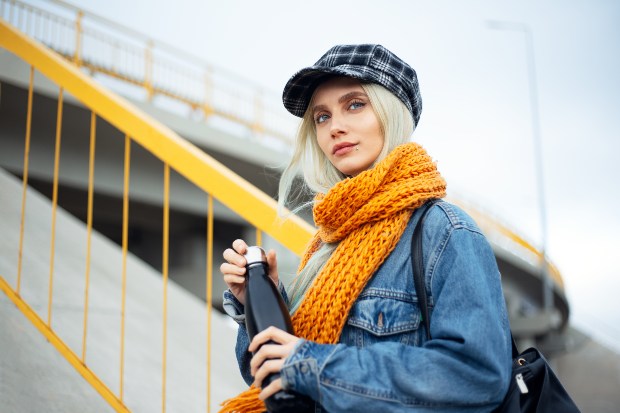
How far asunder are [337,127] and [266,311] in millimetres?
553

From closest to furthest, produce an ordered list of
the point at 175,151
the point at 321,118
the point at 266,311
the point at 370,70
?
1. the point at 266,311
2. the point at 370,70
3. the point at 321,118
4. the point at 175,151

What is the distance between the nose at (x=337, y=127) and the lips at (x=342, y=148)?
28mm

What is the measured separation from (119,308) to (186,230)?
945cm

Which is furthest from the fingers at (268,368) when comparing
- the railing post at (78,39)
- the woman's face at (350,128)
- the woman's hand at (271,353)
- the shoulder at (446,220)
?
the railing post at (78,39)

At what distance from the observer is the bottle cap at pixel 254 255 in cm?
129

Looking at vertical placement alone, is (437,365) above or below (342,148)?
below

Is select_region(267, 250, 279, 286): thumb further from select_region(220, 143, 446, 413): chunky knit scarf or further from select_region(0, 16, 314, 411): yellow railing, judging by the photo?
select_region(0, 16, 314, 411): yellow railing

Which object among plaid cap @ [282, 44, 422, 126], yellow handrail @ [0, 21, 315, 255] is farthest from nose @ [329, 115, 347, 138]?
yellow handrail @ [0, 21, 315, 255]

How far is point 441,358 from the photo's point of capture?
102 cm

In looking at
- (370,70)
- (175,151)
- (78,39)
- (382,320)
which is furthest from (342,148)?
(78,39)

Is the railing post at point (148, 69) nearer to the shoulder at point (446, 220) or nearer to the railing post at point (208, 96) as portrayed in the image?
the railing post at point (208, 96)

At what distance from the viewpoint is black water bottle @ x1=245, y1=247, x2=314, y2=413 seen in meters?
1.07

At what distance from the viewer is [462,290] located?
1.06 metres

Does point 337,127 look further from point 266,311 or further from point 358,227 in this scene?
point 266,311
